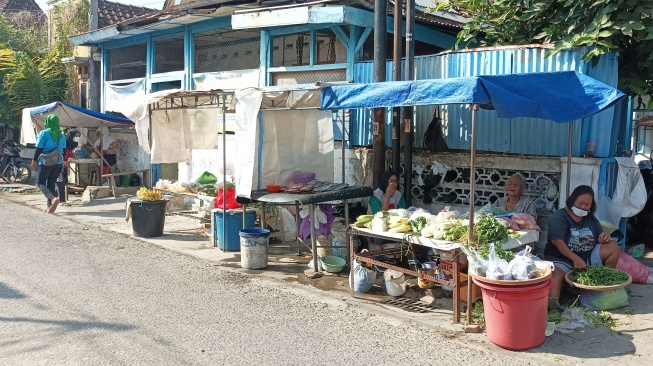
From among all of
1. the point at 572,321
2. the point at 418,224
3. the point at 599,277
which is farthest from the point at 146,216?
the point at 599,277

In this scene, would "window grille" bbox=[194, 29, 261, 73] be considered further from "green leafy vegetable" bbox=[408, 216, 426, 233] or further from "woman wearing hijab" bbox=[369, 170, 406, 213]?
"green leafy vegetable" bbox=[408, 216, 426, 233]

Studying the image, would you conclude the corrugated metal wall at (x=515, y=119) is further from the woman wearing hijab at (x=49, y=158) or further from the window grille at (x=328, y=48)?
the woman wearing hijab at (x=49, y=158)

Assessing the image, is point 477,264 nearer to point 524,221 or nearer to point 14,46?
point 524,221

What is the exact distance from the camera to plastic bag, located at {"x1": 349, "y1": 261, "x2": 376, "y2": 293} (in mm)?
7449

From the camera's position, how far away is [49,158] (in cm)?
1321

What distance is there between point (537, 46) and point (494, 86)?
7.85 ft

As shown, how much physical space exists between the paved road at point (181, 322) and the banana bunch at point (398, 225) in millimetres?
1000

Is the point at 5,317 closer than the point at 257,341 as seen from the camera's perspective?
No

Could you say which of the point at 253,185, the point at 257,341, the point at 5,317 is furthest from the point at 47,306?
the point at 253,185

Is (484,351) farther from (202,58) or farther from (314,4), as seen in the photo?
(202,58)

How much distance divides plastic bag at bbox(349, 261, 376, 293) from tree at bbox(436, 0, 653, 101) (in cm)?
369

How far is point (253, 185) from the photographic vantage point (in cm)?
932

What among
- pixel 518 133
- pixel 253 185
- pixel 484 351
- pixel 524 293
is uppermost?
pixel 518 133

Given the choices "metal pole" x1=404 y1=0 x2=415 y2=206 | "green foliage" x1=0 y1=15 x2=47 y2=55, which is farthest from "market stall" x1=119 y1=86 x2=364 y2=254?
"green foliage" x1=0 y1=15 x2=47 y2=55
